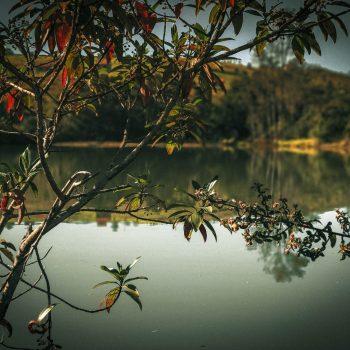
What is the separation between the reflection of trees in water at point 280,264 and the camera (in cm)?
500

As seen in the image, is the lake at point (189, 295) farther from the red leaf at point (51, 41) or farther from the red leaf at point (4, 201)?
the red leaf at point (51, 41)

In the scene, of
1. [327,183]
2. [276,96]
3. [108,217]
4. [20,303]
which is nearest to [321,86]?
[276,96]

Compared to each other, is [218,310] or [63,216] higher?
[63,216]

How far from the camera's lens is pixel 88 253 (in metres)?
5.82

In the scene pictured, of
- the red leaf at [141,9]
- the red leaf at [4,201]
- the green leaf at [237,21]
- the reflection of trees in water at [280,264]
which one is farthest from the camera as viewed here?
the reflection of trees in water at [280,264]

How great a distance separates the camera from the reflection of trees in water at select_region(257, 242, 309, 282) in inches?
197

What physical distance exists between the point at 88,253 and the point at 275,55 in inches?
2425

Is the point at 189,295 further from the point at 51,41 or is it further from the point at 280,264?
the point at 51,41

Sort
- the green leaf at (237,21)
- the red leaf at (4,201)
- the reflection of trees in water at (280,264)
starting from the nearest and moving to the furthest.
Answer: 1. the green leaf at (237,21)
2. the red leaf at (4,201)
3. the reflection of trees in water at (280,264)

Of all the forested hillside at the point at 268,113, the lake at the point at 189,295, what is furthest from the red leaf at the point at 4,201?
→ the forested hillside at the point at 268,113

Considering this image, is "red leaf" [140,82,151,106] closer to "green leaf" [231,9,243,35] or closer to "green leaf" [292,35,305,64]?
"green leaf" [231,9,243,35]

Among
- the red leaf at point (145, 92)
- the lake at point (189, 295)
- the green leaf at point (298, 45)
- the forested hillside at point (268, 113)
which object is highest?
the forested hillside at point (268, 113)

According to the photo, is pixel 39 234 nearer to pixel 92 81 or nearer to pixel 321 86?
pixel 92 81

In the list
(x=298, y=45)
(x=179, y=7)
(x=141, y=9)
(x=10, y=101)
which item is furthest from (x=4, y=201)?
(x=298, y=45)
